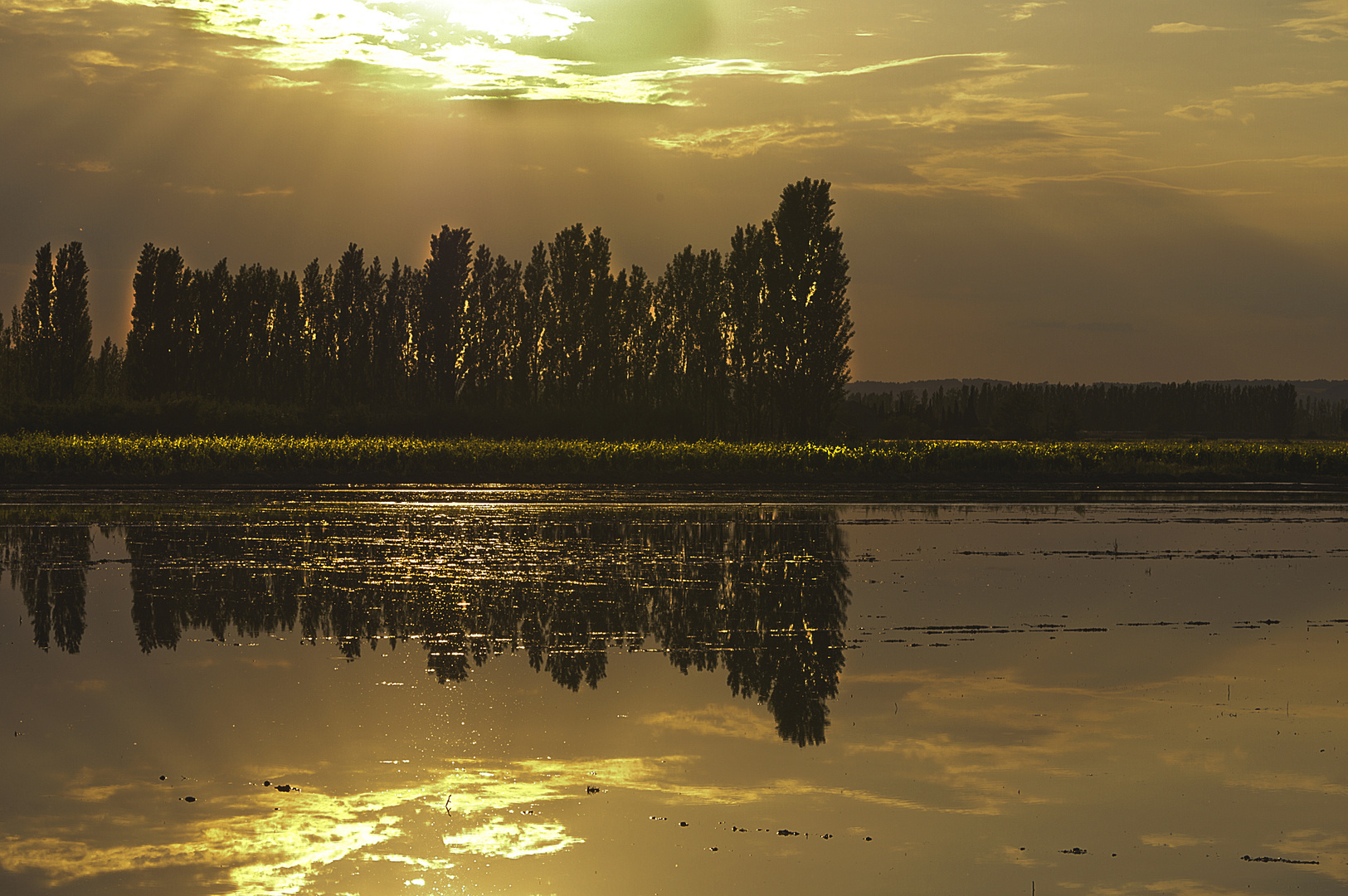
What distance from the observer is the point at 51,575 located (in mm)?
16516

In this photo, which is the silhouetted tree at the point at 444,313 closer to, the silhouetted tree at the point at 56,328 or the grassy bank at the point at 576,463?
the silhouetted tree at the point at 56,328

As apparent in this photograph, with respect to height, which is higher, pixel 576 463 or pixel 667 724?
pixel 576 463

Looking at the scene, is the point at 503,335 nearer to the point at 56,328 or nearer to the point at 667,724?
the point at 56,328

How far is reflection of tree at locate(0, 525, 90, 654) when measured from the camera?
12531 mm

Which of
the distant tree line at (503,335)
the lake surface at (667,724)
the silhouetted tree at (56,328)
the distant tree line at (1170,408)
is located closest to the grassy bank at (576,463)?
the distant tree line at (503,335)

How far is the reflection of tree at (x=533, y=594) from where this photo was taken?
11312 mm

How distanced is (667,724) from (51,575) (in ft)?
36.3

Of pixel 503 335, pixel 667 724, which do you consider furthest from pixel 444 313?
pixel 667 724

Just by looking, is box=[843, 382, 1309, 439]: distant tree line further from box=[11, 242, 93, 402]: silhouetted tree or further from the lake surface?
the lake surface

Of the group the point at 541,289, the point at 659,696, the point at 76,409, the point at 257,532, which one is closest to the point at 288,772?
the point at 659,696

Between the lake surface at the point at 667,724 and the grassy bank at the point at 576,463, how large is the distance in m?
21.3

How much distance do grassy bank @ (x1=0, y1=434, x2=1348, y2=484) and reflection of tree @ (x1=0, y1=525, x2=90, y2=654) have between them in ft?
52.1

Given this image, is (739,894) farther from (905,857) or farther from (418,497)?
(418,497)

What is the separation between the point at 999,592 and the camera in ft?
51.5
